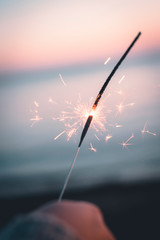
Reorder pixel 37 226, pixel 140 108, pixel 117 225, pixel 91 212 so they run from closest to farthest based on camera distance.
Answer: pixel 37 226 < pixel 91 212 < pixel 117 225 < pixel 140 108

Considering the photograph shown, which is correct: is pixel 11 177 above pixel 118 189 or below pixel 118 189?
above

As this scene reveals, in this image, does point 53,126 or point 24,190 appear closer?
point 24,190

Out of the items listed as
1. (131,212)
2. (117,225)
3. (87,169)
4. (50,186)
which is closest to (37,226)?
(117,225)

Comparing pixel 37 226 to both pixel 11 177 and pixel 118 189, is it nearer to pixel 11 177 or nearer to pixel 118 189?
pixel 118 189

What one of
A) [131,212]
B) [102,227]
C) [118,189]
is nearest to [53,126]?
[118,189]

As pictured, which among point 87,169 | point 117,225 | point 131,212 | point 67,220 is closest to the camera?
point 67,220

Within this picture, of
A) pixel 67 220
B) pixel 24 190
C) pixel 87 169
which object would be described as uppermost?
pixel 67 220

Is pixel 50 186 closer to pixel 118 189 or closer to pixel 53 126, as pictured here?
pixel 118 189
